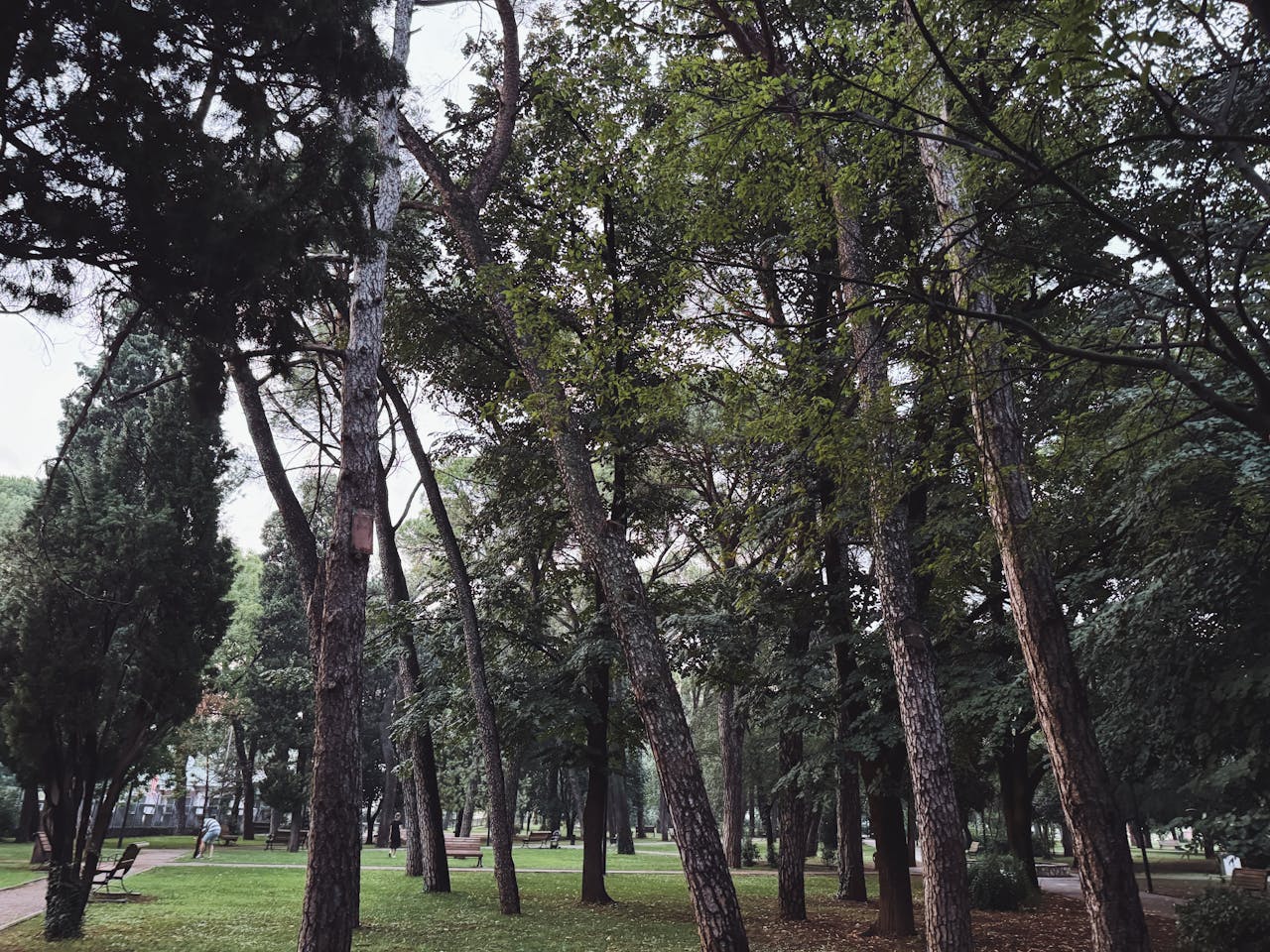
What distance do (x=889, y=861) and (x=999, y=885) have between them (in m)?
5.16

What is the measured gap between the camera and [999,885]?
14305 millimetres

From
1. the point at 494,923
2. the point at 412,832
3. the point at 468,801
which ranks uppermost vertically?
the point at 412,832

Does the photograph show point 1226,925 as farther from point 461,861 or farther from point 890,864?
point 461,861

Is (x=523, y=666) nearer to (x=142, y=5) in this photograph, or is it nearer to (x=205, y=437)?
(x=205, y=437)

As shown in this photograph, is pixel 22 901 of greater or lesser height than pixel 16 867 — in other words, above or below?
above

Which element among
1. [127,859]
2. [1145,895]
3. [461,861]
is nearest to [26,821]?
[461,861]

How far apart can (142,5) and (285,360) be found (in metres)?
2.49

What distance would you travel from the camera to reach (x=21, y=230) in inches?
183

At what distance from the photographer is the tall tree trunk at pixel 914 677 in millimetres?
6457

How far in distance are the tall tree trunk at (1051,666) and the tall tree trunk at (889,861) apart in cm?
529

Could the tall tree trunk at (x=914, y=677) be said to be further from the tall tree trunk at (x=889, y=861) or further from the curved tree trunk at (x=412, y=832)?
the curved tree trunk at (x=412, y=832)

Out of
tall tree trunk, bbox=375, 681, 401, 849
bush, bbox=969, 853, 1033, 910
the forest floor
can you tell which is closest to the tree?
the forest floor

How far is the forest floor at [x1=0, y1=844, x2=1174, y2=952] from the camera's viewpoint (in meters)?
9.81

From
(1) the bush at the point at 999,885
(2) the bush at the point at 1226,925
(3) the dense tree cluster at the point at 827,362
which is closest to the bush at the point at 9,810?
(3) the dense tree cluster at the point at 827,362
